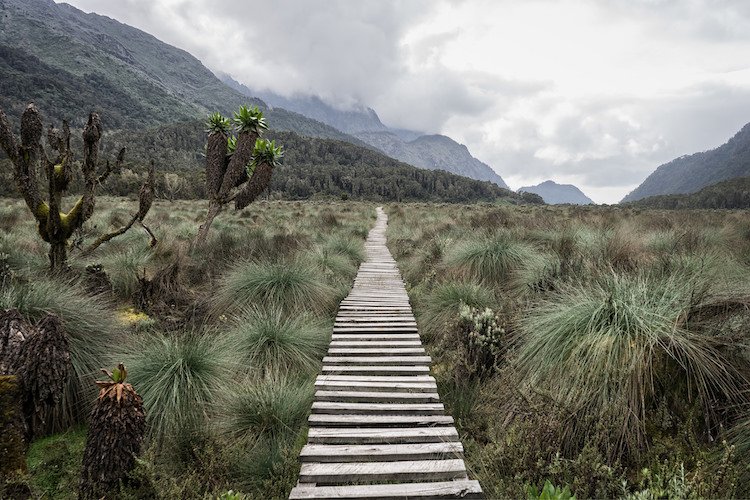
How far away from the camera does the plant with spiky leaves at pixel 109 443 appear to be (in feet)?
9.30

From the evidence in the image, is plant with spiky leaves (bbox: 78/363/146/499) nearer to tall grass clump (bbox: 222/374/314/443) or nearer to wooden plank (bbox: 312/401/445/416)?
tall grass clump (bbox: 222/374/314/443)

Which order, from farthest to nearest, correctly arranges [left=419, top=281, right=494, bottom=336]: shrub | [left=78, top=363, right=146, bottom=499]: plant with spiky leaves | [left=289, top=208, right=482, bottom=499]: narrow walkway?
[left=419, top=281, right=494, bottom=336]: shrub → [left=289, top=208, right=482, bottom=499]: narrow walkway → [left=78, top=363, right=146, bottom=499]: plant with spiky leaves

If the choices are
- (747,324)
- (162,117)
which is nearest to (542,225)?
(747,324)

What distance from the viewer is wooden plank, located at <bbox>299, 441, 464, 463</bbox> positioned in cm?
344

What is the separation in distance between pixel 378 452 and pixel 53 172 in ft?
24.8

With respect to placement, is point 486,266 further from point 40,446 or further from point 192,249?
point 192,249

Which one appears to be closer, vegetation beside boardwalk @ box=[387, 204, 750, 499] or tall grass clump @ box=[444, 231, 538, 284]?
vegetation beside boardwalk @ box=[387, 204, 750, 499]

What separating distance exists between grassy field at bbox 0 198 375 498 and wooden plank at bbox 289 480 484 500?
0.90ft

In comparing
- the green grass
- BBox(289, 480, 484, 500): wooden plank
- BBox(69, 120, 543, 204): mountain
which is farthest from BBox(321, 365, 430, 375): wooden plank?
BBox(69, 120, 543, 204): mountain

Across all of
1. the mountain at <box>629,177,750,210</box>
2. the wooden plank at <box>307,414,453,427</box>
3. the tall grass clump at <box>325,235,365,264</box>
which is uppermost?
the mountain at <box>629,177,750,210</box>

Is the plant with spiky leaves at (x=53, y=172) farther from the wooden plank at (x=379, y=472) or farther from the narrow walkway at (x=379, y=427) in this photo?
the wooden plank at (x=379, y=472)

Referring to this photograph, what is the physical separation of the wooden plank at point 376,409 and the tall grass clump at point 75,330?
2.53 metres

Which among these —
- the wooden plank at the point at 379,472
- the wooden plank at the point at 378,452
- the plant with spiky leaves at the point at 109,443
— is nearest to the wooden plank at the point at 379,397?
the wooden plank at the point at 378,452

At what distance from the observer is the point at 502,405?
4129 mm
